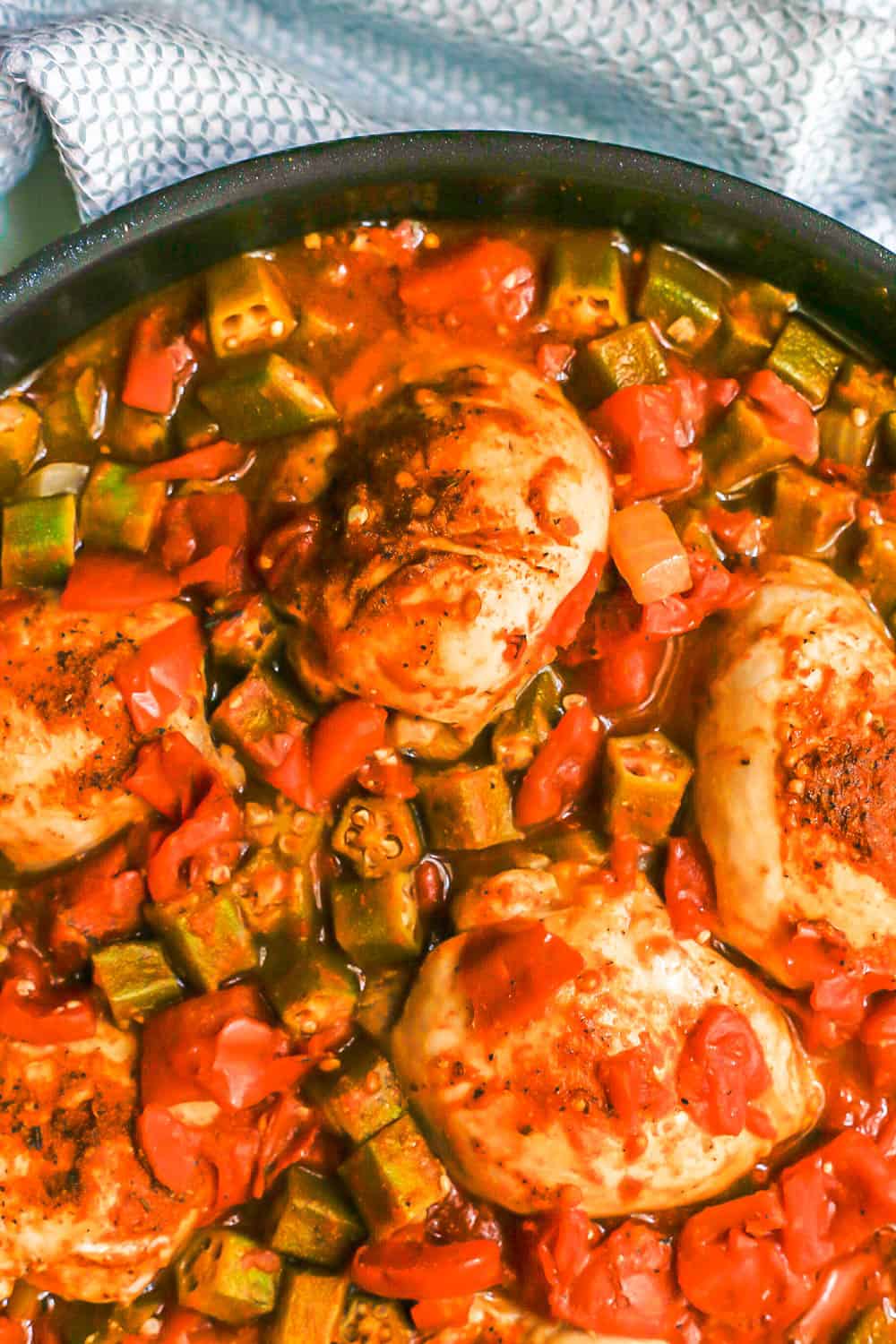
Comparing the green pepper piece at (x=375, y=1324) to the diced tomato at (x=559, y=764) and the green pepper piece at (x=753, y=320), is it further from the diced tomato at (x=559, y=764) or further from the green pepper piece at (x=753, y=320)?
the green pepper piece at (x=753, y=320)

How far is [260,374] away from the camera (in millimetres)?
3639

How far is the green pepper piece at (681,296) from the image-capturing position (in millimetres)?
3766

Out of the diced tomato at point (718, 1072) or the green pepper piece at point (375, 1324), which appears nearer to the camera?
the diced tomato at point (718, 1072)

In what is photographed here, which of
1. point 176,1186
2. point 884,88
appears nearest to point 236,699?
point 176,1186

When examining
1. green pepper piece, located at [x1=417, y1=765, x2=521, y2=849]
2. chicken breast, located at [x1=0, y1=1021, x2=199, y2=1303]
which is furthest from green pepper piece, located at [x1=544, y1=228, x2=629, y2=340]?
chicken breast, located at [x1=0, y1=1021, x2=199, y2=1303]

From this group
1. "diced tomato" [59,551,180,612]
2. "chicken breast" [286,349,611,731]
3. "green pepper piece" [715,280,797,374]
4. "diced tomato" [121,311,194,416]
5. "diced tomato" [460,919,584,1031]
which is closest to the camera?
"chicken breast" [286,349,611,731]

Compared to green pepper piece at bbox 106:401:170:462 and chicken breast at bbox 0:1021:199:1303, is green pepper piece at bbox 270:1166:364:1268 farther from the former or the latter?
green pepper piece at bbox 106:401:170:462

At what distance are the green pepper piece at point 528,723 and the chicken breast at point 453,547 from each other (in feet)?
0.61

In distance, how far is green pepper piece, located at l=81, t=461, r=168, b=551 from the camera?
12.1ft

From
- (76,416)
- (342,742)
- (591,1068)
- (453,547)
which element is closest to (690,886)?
(591,1068)

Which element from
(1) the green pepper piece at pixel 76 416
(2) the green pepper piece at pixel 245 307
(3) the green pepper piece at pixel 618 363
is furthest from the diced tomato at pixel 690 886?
(1) the green pepper piece at pixel 76 416

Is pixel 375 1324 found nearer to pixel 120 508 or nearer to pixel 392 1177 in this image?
pixel 392 1177

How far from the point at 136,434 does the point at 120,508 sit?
0.69 feet

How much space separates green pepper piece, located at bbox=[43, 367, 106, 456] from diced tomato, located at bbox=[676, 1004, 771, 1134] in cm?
→ 225
